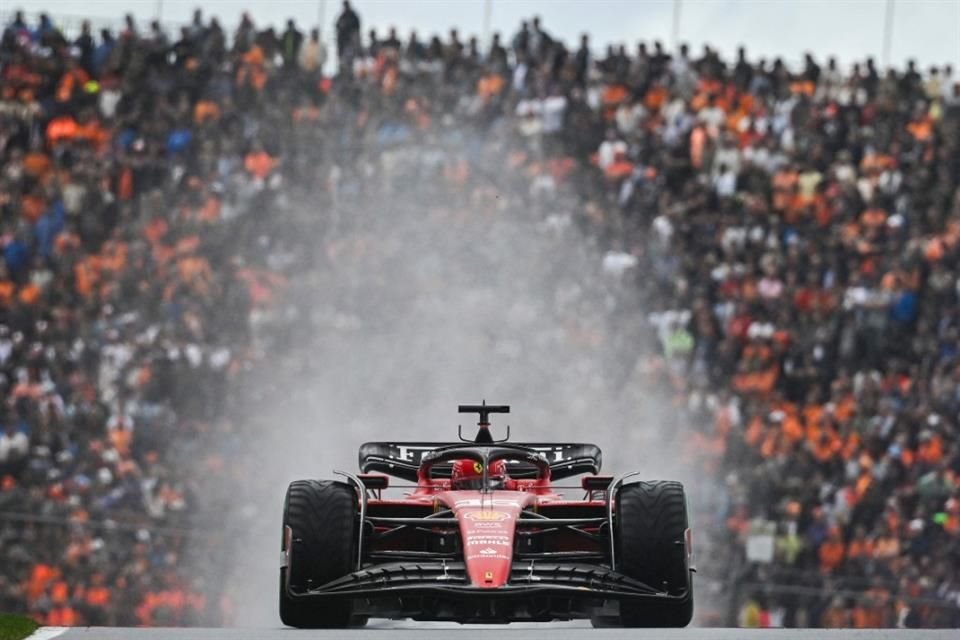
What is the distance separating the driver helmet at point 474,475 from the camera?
14211 millimetres

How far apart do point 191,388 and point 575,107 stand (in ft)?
25.3

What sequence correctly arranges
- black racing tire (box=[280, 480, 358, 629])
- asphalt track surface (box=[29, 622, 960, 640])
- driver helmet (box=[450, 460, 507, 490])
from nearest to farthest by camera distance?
asphalt track surface (box=[29, 622, 960, 640]) → black racing tire (box=[280, 480, 358, 629]) → driver helmet (box=[450, 460, 507, 490])

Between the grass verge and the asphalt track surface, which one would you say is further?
the grass verge

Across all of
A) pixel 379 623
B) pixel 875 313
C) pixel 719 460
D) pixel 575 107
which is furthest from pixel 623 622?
pixel 575 107

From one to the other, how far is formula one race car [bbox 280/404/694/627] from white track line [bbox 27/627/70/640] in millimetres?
1345

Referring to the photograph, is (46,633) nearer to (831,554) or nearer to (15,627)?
(15,627)

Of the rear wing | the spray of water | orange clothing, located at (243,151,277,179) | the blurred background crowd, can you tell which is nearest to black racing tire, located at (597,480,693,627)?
the rear wing

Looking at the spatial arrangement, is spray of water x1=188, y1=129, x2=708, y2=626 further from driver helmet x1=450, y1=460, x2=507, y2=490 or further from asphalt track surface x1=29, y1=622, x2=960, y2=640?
asphalt track surface x1=29, y1=622, x2=960, y2=640

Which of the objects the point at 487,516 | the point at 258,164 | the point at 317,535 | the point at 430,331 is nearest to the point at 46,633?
the point at 317,535

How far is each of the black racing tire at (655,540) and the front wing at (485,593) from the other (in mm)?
103

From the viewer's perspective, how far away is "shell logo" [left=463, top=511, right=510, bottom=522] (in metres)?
12.8

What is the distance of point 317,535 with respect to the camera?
12.6 meters

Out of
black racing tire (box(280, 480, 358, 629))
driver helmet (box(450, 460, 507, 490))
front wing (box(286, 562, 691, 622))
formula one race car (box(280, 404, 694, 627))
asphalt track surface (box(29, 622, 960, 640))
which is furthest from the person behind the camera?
driver helmet (box(450, 460, 507, 490))

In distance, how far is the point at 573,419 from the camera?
94.9ft
